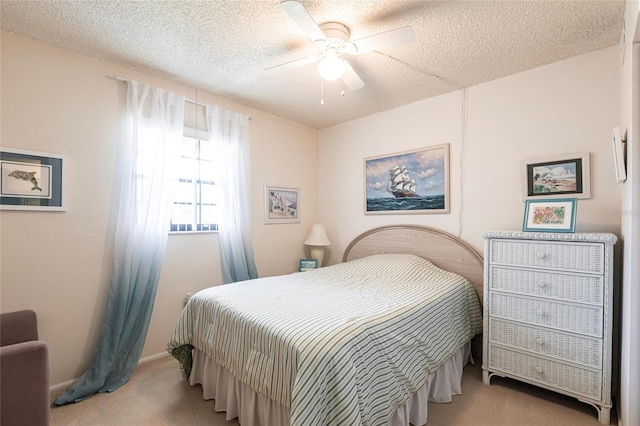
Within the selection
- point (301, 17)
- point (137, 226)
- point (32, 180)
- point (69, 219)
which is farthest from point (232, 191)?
point (301, 17)

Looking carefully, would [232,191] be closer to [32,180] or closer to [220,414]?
[32,180]

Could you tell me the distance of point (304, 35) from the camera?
1.99 meters

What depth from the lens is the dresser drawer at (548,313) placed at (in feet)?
6.16

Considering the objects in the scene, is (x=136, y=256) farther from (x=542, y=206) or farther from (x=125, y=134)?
(x=542, y=206)

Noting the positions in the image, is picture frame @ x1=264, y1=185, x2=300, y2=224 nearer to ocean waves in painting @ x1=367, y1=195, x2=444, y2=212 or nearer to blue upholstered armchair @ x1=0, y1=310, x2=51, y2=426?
ocean waves in painting @ x1=367, y1=195, x2=444, y2=212

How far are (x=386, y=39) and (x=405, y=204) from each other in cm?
183

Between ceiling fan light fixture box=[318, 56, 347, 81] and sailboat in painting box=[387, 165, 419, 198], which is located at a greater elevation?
ceiling fan light fixture box=[318, 56, 347, 81]

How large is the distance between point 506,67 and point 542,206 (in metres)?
1.14

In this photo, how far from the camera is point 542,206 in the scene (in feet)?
7.34

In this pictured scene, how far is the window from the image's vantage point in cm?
281

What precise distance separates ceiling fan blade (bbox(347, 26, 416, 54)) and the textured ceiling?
163mm

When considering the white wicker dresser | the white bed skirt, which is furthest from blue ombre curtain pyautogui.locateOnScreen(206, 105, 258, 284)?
the white wicker dresser

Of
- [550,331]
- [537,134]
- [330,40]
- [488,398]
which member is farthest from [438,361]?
[330,40]

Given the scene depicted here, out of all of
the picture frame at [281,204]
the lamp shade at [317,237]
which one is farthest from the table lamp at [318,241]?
the picture frame at [281,204]
